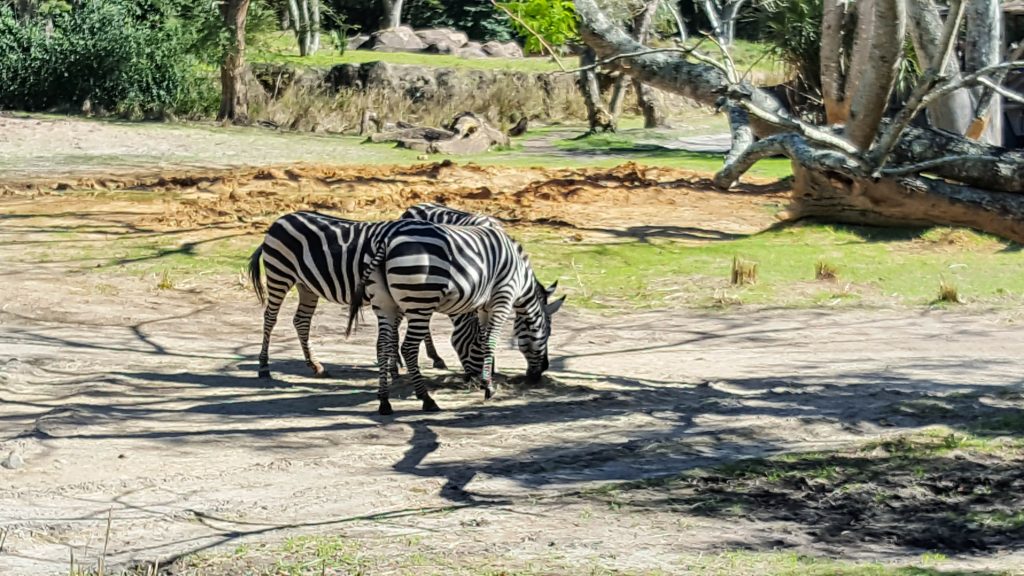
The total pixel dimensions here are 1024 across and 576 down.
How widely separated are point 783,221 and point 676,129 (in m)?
16.2

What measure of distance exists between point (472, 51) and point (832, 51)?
36.3 metres

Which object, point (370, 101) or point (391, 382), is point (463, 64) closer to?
point (370, 101)

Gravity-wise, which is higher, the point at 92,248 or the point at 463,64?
the point at 463,64

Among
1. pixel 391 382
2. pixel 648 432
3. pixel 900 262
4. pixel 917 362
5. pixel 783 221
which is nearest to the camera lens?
pixel 648 432

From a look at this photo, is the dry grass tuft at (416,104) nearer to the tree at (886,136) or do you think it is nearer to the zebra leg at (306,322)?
the zebra leg at (306,322)

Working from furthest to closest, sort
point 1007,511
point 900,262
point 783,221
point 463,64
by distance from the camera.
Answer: point 463,64
point 783,221
point 900,262
point 1007,511

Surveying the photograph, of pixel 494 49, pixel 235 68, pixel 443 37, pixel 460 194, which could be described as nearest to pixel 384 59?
pixel 494 49

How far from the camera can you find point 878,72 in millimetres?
8148

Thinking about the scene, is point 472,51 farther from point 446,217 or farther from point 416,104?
point 446,217

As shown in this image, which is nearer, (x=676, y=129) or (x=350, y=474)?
(x=350, y=474)

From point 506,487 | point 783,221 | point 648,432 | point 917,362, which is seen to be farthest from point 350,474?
point 783,221

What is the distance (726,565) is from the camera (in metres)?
6.13

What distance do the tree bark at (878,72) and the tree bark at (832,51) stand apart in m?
3.77

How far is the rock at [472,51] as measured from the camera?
47.2 metres
